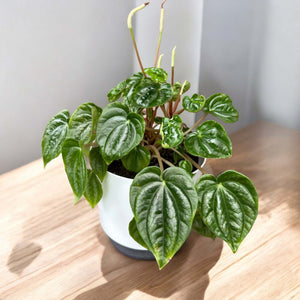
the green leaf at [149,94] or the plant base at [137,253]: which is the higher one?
the green leaf at [149,94]

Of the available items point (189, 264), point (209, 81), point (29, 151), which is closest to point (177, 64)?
point (209, 81)

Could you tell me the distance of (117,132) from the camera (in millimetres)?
701

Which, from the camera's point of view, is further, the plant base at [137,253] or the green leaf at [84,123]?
the plant base at [137,253]

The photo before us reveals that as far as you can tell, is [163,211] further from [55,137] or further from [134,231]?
[55,137]

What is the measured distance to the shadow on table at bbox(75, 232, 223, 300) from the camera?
0.78 meters

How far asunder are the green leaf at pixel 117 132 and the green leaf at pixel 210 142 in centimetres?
10

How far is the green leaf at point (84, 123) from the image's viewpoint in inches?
29.5

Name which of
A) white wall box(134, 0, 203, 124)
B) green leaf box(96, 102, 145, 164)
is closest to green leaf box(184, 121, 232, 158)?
green leaf box(96, 102, 145, 164)

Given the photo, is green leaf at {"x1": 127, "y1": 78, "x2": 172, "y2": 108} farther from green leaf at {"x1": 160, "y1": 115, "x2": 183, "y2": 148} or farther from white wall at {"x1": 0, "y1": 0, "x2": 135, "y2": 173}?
white wall at {"x1": 0, "y1": 0, "x2": 135, "y2": 173}

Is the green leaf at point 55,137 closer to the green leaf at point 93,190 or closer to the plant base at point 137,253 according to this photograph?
the green leaf at point 93,190

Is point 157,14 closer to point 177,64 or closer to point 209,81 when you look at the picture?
point 177,64

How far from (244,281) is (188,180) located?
294 millimetres

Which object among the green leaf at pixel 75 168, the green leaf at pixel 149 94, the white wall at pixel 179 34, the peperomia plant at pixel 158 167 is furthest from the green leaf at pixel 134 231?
the white wall at pixel 179 34

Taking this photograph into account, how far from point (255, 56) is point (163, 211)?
3.53 feet
